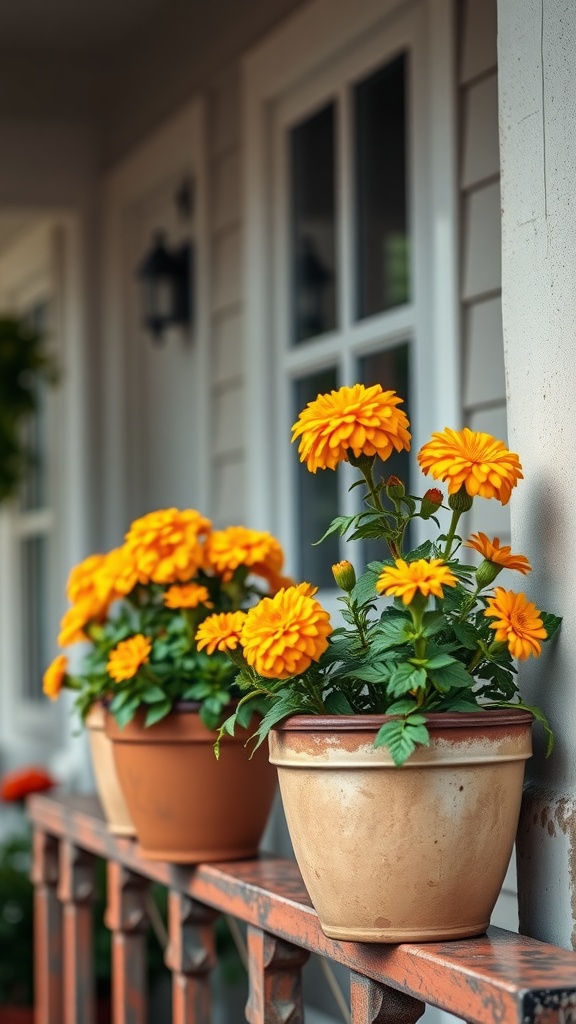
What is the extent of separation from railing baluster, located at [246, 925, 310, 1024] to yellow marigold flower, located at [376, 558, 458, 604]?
1.96 ft

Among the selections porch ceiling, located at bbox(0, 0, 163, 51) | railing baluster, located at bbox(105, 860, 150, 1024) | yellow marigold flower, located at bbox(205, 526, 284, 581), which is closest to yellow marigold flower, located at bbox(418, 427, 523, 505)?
yellow marigold flower, located at bbox(205, 526, 284, 581)

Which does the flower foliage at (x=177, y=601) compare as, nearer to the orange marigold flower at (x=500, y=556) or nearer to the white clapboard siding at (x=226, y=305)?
the orange marigold flower at (x=500, y=556)

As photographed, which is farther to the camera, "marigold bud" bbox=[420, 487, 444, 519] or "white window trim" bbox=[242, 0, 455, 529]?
"white window trim" bbox=[242, 0, 455, 529]

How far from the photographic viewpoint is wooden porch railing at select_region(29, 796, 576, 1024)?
119cm

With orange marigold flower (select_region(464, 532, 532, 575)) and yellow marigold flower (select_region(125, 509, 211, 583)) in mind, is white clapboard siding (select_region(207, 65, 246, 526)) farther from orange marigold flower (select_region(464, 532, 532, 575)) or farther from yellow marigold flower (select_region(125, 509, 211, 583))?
orange marigold flower (select_region(464, 532, 532, 575))

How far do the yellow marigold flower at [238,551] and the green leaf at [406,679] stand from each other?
1.99ft

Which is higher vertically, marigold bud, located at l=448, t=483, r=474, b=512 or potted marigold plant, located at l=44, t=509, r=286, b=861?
marigold bud, located at l=448, t=483, r=474, b=512

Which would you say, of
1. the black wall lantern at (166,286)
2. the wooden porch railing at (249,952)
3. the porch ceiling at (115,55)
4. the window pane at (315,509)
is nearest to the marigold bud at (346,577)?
the wooden porch railing at (249,952)

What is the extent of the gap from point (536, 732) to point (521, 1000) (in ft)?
1.19

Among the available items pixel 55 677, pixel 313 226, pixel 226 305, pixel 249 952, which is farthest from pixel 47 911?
pixel 313 226

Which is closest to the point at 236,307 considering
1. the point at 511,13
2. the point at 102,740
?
the point at 102,740

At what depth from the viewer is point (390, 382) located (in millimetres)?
2535

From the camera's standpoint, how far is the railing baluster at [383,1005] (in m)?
1.39

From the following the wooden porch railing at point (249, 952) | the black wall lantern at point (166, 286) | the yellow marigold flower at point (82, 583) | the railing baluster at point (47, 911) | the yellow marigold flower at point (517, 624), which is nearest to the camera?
the wooden porch railing at point (249, 952)
